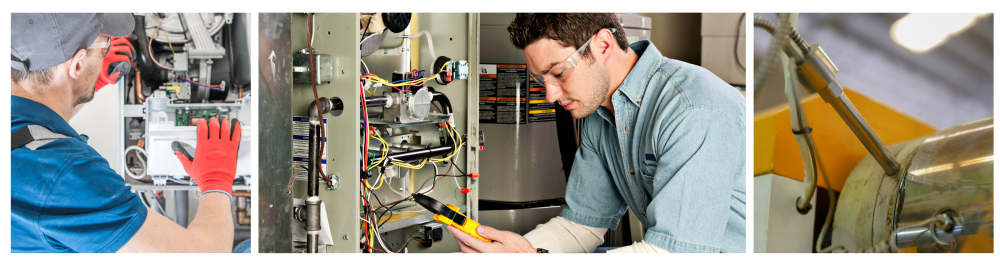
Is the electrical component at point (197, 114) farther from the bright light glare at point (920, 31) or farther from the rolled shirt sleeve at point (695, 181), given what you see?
the bright light glare at point (920, 31)

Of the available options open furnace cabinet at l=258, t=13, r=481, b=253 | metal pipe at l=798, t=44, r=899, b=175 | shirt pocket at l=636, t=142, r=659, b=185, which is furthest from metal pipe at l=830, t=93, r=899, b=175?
open furnace cabinet at l=258, t=13, r=481, b=253

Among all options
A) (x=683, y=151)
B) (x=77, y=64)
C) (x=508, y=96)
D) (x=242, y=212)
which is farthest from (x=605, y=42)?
(x=77, y=64)

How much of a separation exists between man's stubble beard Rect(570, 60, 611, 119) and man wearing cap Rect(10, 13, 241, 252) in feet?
3.85

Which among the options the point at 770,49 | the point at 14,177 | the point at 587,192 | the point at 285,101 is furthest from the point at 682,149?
the point at 14,177

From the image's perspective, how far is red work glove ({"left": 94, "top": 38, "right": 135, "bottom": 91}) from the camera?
1298 mm

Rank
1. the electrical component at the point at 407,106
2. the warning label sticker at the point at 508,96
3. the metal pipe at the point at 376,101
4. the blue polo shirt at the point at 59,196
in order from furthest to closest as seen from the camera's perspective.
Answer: the warning label sticker at the point at 508,96 → the electrical component at the point at 407,106 → the metal pipe at the point at 376,101 → the blue polo shirt at the point at 59,196

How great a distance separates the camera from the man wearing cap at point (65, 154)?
1.18m

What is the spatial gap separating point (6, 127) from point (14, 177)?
0.37 ft

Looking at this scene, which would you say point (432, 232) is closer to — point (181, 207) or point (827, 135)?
point (181, 207)

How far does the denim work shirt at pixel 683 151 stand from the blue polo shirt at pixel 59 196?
130 cm

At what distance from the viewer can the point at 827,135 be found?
1296mm

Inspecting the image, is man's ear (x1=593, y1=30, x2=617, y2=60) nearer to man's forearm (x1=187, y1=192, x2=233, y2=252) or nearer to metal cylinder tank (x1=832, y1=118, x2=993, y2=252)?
metal cylinder tank (x1=832, y1=118, x2=993, y2=252)

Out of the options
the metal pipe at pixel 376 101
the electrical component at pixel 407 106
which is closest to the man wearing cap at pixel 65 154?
the metal pipe at pixel 376 101

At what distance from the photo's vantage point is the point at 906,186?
125 cm
